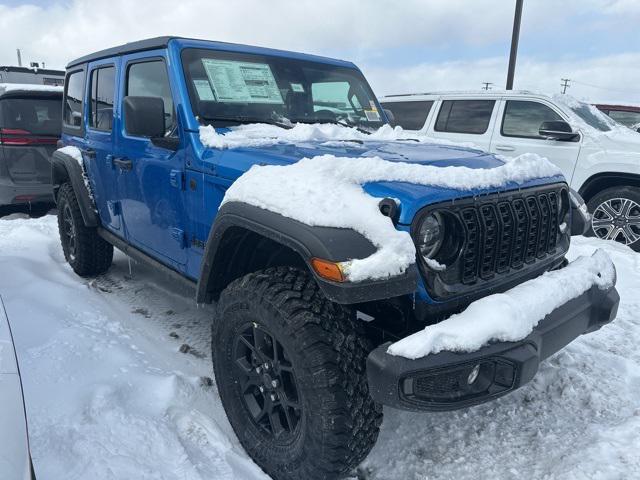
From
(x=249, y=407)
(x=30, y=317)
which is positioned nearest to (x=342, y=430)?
(x=249, y=407)

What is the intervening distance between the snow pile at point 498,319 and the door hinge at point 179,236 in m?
1.58

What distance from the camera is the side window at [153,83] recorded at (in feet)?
9.53

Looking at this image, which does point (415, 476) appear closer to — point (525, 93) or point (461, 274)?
point (461, 274)

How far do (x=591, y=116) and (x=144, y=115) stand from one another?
550 centimetres

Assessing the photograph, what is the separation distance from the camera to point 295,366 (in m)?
1.88

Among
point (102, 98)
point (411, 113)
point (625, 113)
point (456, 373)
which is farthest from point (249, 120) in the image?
point (625, 113)

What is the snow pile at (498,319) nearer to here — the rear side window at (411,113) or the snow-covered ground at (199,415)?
the snow-covered ground at (199,415)

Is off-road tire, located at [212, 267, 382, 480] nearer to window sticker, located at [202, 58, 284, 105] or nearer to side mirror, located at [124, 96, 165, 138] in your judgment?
side mirror, located at [124, 96, 165, 138]

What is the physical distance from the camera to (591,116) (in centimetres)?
608

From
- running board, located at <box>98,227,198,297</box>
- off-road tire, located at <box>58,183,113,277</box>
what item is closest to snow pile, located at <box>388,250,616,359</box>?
running board, located at <box>98,227,198,297</box>

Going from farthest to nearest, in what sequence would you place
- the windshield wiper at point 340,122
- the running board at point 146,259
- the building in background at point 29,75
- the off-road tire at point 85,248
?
1. the building in background at point 29,75
2. the off-road tire at point 85,248
3. the windshield wiper at point 340,122
4. the running board at point 146,259

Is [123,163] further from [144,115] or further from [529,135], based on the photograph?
[529,135]

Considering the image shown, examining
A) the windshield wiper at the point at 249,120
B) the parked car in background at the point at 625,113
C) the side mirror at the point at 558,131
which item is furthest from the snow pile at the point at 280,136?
the parked car in background at the point at 625,113

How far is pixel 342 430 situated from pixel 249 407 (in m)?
0.60
